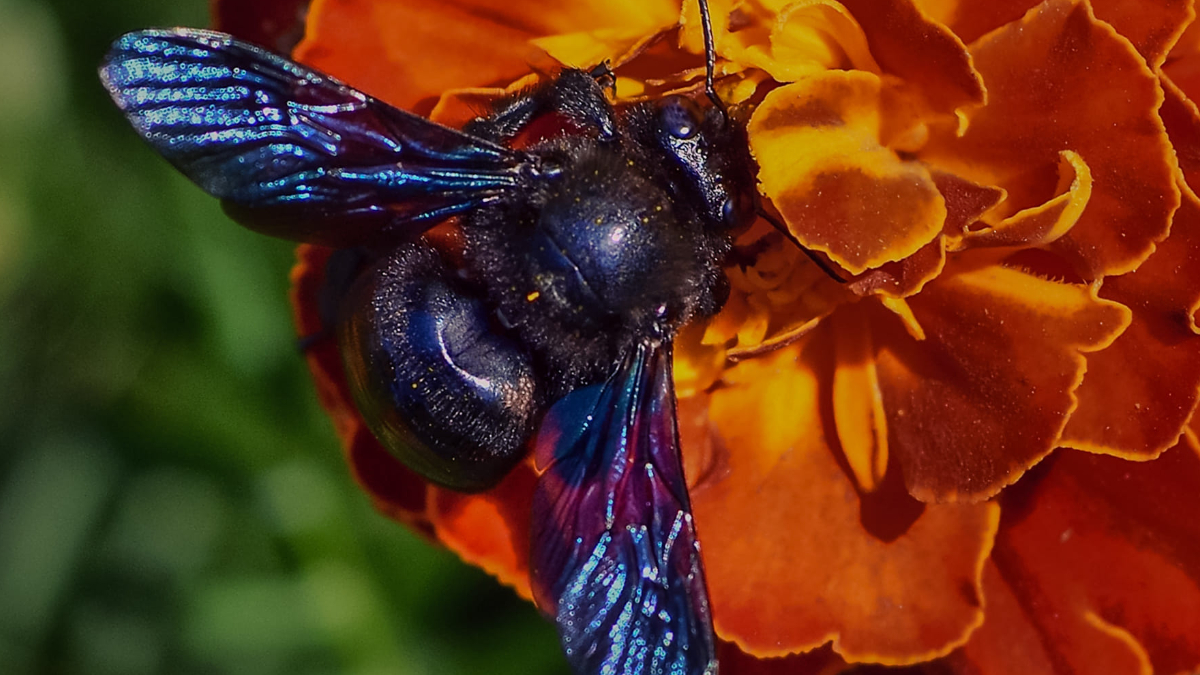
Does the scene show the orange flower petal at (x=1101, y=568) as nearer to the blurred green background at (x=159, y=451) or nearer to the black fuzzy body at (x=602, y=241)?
the black fuzzy body at (x=602, y=241)

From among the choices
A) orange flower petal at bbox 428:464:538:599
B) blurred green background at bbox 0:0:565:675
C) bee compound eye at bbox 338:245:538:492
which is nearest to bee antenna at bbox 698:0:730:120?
bee compound eye at bbox 338:245:538:492

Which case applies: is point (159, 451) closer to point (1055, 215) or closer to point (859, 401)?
point (859, 401)

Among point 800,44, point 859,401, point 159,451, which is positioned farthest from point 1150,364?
point 159,451

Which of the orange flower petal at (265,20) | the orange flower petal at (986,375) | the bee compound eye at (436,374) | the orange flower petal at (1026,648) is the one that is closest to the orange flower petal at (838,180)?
the orange flower petal at (986,375)

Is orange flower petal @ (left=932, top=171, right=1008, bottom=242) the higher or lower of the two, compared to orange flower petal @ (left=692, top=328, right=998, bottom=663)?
higher

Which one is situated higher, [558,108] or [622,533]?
[558,108]

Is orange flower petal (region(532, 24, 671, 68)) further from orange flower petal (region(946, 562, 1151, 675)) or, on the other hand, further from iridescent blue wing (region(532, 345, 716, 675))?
orange flower petal (region(946, 562, 1151, 675))

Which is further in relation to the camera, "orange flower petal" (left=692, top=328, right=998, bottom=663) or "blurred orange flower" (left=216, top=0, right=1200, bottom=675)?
"orange flower petal" (left=692, top=328, right=998, bottom=663)
